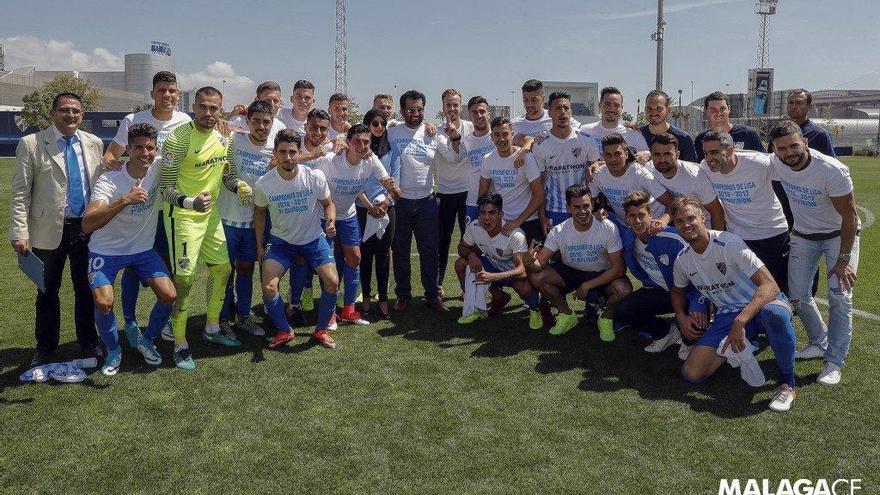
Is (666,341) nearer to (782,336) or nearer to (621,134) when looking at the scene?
(782,336)

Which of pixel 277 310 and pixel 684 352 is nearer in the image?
pixel 684 352

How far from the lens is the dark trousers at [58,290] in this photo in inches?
201

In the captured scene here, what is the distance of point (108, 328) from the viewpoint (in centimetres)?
504

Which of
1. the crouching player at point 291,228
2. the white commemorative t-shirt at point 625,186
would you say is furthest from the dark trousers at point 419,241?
the white commemorative t-shirt at point 625,186

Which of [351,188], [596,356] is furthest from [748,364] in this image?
[351,188]

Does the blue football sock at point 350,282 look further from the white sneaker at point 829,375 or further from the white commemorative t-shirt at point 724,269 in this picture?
the white sneaker at point 829,375

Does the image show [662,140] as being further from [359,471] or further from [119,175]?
[119,175]

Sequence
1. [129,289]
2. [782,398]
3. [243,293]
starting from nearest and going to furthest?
[782,398] → [129,289] → [243,293]

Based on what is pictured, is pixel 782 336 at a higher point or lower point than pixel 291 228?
lower

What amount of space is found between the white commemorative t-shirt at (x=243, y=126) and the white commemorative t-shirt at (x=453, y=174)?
71.2 inches

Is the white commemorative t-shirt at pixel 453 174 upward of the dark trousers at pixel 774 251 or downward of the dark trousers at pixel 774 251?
upward

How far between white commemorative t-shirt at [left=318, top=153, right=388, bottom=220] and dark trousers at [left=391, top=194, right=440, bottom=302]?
1.76 ft

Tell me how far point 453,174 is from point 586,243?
6.10 ft

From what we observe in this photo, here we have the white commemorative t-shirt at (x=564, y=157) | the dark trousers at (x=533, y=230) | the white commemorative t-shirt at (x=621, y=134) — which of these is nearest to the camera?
the white commemorative t-shirt at (x=564, y=157)
